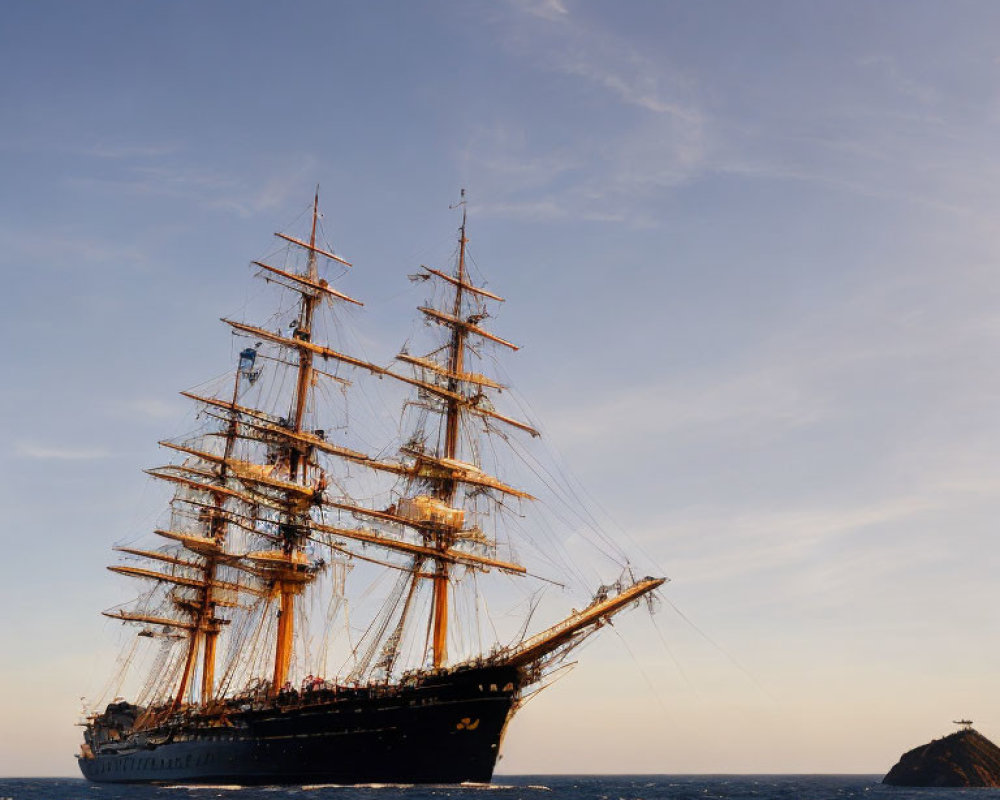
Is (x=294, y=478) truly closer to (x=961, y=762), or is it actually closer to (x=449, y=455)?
(x=449, y=455)

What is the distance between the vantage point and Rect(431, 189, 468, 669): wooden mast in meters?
59.9

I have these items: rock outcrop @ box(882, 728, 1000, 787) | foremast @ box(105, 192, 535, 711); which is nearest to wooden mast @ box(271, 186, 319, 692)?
foremast @ box(105, 192, 535, 711)

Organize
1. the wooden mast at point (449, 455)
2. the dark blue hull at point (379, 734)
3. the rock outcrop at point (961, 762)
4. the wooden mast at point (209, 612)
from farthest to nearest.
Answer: the rock outcrop at point (961, 762) < the wooden mast at point (209, 612) < the wooden mast at point (449, 455) < the dark blue hull at point (379, 734)

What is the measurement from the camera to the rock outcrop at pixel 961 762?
11594 centimetres

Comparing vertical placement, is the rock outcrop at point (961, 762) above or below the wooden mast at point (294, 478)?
below

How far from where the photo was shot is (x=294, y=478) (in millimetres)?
75250

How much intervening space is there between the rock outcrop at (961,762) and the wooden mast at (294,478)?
8786cm

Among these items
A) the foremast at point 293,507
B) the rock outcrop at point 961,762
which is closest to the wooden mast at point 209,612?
the foremast at point 293,507

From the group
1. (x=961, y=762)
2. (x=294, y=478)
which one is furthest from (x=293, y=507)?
(x=961, y=762)

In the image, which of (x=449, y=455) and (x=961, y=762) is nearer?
(x=449, y=455)

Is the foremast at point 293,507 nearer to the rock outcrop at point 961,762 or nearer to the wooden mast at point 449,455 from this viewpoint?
the wooden mast at point 449,455

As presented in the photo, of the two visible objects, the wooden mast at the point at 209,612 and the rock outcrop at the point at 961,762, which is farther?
the rock outcrop at the point at 961,762

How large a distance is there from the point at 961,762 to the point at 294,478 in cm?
9009

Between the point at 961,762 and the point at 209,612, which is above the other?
the point at 209,612
